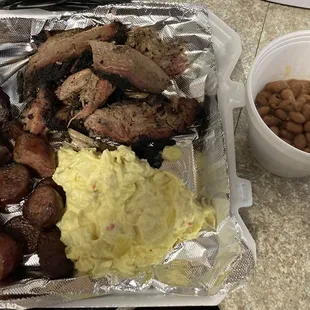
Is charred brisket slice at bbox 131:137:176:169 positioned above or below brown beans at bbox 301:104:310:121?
below

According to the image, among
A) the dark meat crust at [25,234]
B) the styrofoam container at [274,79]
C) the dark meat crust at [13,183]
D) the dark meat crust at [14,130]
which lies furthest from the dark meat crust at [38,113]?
the styrofoam container at [274,79]

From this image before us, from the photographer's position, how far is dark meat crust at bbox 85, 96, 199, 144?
52.7 inches

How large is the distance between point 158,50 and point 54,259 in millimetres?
679

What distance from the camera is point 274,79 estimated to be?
141cm

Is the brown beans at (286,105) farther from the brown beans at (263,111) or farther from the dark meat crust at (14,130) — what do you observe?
the dark meat crust at (14,130)

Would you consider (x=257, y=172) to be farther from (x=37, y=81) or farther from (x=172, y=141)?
(x=37, y=81)

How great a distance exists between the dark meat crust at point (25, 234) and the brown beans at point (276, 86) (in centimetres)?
76

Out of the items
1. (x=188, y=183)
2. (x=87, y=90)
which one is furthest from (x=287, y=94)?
(x=87, y=90)

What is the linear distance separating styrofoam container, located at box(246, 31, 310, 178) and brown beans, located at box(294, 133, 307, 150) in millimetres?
52

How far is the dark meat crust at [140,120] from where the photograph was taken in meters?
1.34

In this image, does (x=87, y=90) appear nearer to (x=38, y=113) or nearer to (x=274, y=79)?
(x=38, y=113)

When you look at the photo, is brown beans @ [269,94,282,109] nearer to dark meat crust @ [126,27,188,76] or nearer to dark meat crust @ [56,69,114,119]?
dark meat crust @ [126,27,188,76]

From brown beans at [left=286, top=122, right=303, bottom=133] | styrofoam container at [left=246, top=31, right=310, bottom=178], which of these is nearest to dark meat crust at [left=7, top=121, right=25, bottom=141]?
styrofoam container at [left=246, top=31, right=310, bottom=178]

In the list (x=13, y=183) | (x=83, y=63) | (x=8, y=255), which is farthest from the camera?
(x=83, y=63)
